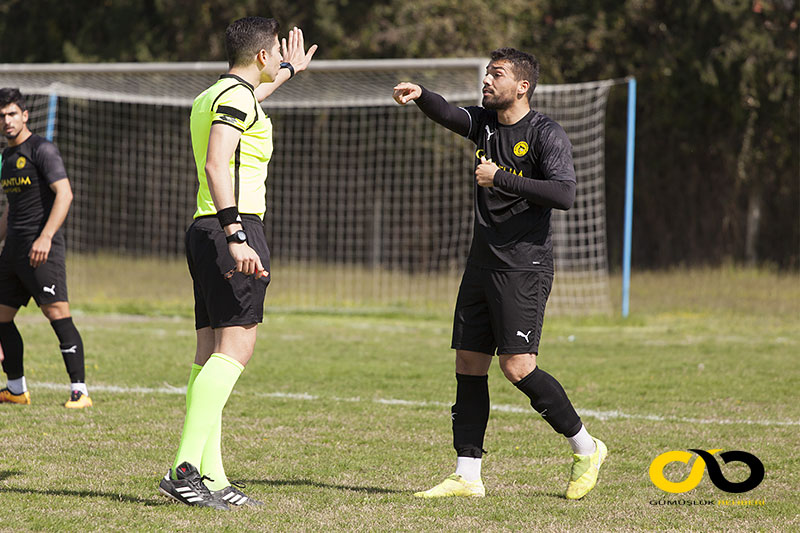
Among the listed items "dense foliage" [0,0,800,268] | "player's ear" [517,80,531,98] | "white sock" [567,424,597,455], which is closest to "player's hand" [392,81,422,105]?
"player's ear" [517,80,531,98]

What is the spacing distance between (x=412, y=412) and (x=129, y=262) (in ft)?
54.1

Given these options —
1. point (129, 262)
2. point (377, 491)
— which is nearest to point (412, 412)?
point (377, 491)

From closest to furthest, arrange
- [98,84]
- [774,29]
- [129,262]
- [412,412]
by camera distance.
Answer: [412,412]
[98,84]
[774,29]
[129,262]

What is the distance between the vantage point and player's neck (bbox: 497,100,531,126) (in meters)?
4.85

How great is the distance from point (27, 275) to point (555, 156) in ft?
13.3

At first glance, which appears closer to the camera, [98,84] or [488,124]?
[488,124]

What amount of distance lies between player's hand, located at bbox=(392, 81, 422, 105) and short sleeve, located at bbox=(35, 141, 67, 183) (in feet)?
10.7

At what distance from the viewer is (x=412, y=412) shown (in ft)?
22.8

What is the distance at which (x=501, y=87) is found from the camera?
477cm

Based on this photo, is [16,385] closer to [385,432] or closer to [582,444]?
[385,432]

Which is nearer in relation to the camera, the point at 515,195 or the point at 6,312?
the point at 515,195

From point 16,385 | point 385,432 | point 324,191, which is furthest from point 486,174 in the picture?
point 324,191

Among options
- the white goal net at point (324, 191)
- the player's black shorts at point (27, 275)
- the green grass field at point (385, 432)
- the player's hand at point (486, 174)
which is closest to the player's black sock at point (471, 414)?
the green grass field at point (385, 432)

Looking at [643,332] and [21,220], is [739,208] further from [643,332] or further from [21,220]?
[21,220]
